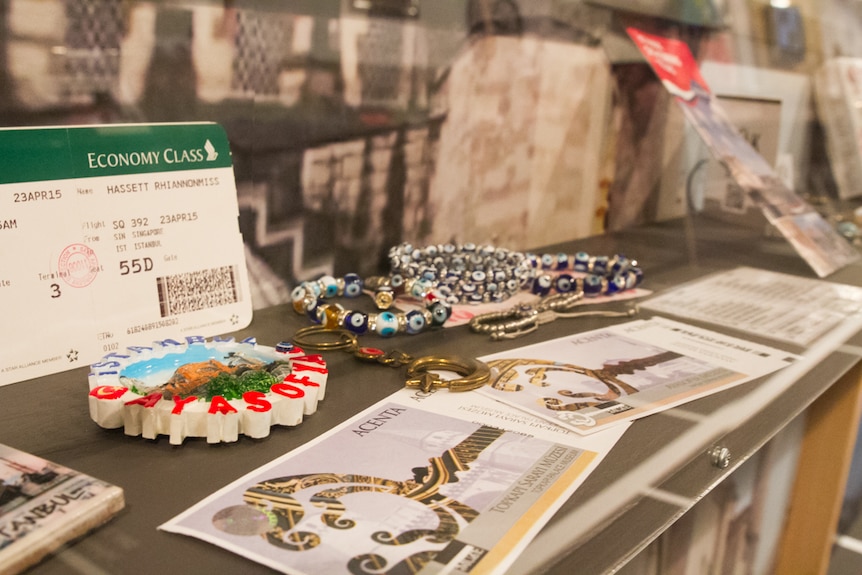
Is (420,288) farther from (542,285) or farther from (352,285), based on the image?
(542,285)

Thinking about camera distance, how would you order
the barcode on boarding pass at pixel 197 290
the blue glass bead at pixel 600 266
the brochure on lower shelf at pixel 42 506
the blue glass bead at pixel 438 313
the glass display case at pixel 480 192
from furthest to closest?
the blue glass bead at pixel 600 266
the blue glass bead at pixel 438 313
the barcode on boarding pass at pixel 197 290
the glass display case at pixel 480 192
the brochure on lower shelf at pixel 42 506

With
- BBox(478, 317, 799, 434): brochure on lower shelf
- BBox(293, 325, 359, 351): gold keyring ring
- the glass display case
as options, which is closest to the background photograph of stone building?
the glass display case

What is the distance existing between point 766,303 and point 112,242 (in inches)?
35.1

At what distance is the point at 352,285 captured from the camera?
3.31 ft

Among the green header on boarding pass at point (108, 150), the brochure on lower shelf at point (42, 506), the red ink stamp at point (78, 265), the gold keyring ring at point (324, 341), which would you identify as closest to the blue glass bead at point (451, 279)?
the gold keyring ring at point (324, 341)

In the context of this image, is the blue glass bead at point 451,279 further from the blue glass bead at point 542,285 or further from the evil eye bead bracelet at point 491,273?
the blue glass bead at point 542,285

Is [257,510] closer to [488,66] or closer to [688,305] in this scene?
[688,305]

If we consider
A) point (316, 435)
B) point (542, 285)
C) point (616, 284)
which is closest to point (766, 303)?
point (616, 284)

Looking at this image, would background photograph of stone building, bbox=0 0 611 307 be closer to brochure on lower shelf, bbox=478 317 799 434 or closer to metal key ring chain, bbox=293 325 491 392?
metal key ring chain, bbox=293 325 491 392

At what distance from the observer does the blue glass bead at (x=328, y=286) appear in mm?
983

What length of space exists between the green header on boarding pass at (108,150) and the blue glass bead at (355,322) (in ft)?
0.72

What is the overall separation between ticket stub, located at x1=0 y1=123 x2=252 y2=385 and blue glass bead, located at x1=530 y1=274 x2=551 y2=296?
0.42 metres

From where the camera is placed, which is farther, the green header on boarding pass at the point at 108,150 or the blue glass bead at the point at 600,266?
the blue glass bead at the point at 600,266

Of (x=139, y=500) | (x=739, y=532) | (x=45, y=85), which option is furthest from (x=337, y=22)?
(x=739, y=532)
